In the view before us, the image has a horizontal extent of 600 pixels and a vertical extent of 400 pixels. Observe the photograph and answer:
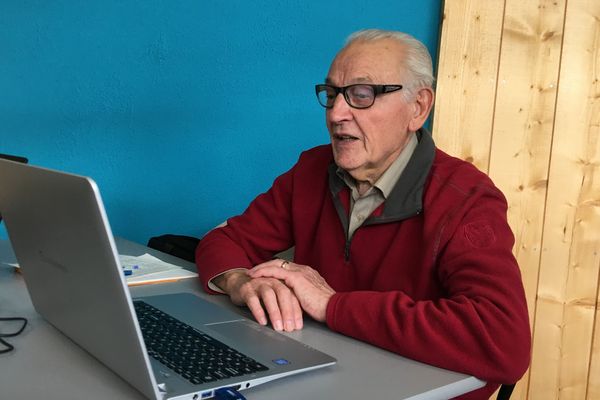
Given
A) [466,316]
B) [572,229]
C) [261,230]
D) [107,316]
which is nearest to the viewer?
[107,316]

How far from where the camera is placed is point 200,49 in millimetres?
2193

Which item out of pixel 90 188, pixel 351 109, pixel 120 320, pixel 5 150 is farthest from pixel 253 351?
pixel 5 150

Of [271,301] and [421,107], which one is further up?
[421,107]

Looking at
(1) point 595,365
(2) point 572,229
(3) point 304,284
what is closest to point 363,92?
(3) point 304,284

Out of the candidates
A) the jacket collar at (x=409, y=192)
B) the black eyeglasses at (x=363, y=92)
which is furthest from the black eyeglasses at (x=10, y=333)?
the black eyeglasses at (x=363, y=92)

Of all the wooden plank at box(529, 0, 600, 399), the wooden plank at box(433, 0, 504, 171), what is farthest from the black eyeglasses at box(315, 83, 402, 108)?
the wooden plank at box(529, 0, 600, 399)

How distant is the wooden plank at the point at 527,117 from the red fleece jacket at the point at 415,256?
100 centimetres

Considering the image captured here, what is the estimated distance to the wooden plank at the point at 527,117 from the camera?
236 centimetres

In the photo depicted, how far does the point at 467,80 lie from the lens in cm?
245

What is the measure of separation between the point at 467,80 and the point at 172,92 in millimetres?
1149

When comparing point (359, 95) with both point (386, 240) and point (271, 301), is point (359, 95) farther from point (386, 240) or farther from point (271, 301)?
point (271, 301)

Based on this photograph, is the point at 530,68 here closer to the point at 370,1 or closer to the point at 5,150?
the point at 370,1

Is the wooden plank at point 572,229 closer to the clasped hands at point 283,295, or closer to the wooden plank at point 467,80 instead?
the wooden plank at point 467,80

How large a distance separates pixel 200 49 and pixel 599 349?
1876 millimetres
